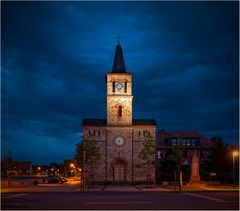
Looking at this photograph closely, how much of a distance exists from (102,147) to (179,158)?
17.4 m

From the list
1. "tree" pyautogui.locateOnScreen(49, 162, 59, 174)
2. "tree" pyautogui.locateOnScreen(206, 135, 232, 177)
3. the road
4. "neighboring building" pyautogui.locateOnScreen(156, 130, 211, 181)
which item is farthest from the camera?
"tree" pyautogui.locateOnScreen(49, 162, 59, 174)

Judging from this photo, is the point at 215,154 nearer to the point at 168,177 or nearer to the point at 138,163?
the point at 168,177

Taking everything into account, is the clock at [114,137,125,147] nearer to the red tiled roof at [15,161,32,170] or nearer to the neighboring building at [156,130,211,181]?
the neighboring building at [156,130,211,181]

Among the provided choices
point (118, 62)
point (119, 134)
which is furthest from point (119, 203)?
point (118, 62)

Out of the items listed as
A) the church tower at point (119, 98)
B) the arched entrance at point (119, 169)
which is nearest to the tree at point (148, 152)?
the arched entrance at point (119, 169)

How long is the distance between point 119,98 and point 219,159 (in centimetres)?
2305

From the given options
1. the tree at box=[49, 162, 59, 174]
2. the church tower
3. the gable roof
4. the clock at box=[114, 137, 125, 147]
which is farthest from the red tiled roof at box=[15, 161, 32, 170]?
the clock at box=[114, 137, 125, 147]

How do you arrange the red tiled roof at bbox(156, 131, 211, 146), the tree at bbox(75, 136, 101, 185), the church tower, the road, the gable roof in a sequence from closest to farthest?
the road → the tree at bbox(75, 136, 101, 185) → the gable roof → the church tower → the red tiled roof at bbox(156, 131, 211, 146)

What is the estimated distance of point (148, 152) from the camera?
5319cm

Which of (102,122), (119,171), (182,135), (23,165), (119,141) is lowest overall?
(23,165)

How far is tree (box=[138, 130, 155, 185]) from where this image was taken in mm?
53444

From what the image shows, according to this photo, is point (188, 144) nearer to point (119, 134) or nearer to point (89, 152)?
point (119, 134)

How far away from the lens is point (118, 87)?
60094 millimetres

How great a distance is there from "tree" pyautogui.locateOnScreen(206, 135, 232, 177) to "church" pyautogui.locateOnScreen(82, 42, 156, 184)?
52.6ft
